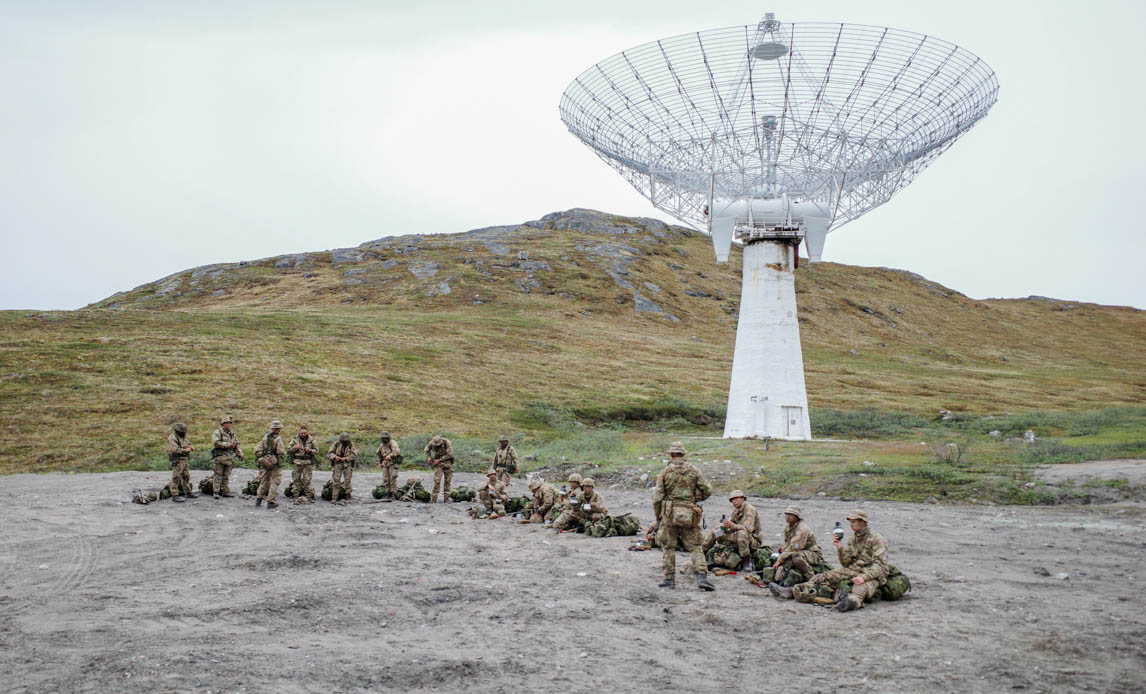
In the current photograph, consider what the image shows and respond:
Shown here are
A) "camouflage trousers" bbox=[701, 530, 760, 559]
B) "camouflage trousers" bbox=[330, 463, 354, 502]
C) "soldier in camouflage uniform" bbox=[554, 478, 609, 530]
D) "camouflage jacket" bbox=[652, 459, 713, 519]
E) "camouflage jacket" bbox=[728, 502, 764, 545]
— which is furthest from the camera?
"camouflage trousers" bbox=[330, 463, 354, 502]

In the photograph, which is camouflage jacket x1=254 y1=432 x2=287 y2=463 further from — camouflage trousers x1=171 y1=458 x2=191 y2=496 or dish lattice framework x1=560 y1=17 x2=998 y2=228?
dish lattice framework x1=560 y1=17 x2=998 y2=228

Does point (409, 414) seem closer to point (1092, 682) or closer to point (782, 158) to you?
point (782, 158)

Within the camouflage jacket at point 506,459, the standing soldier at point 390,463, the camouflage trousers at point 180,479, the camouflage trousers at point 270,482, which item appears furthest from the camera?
the camouflage jacket at point 506,459

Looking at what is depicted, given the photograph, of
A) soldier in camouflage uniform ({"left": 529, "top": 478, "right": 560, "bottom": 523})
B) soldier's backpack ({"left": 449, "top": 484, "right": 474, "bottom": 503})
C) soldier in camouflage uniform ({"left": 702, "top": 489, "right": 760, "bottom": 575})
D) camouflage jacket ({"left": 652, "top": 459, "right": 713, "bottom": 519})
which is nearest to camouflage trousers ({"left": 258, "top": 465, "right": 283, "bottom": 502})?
soldier's backpack ({"left": 449, "top": 484, "right": 474, "bottom": 503})

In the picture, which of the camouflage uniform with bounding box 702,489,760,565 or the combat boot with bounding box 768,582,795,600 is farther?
→ the camouflage uniform with bounding box 702,489,760,565

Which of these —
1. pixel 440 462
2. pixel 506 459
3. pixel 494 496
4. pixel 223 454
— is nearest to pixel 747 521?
pixel 494 496

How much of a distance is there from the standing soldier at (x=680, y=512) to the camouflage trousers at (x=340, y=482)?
1217 cm

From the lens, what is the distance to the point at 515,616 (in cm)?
1092

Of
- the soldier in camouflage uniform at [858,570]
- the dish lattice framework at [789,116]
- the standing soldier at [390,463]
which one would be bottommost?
the soldier in camouflage uniform at [858,570]

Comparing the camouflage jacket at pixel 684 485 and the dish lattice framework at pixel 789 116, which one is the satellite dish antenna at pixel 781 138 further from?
the camouflage jacket at pixel 684 485

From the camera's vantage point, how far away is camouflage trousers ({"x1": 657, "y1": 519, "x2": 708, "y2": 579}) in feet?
42.5

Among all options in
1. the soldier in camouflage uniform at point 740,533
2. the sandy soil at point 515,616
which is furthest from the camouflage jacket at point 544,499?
the soldier in camouflage uniform at point 740,533

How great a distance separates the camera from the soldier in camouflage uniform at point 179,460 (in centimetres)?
2122

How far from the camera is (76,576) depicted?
42.2 feet
